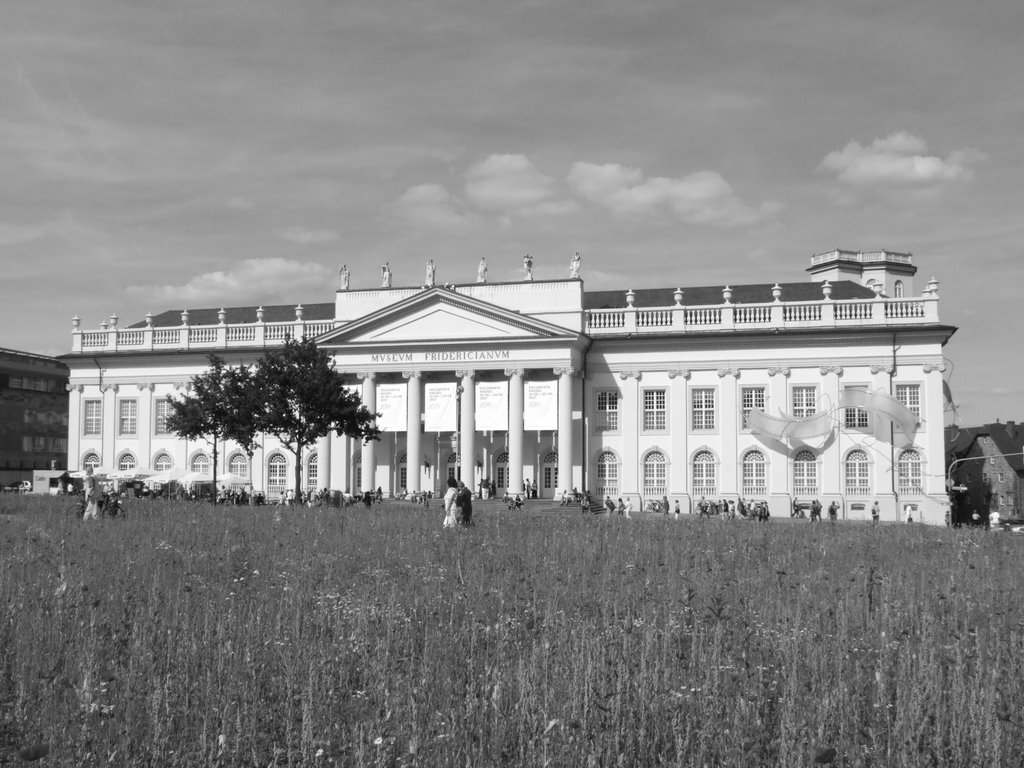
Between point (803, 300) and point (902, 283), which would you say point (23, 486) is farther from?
point (902, 283)

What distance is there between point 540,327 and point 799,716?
53230 mm

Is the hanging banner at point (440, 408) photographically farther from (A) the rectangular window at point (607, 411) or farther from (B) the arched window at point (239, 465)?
(B) the arched window at point (239, 465)

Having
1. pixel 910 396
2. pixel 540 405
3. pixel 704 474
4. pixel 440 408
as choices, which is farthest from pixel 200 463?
pixel 910 396

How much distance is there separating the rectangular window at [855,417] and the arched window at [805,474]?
8.53 ft

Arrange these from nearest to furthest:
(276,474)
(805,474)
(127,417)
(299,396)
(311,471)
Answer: (299,396), (805,474), (311,471), (276,474), (127,417)

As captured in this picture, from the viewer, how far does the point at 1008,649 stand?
950cm

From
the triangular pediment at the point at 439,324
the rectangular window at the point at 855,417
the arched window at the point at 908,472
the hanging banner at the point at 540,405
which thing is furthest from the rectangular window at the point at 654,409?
the arched window at the point at 908,472

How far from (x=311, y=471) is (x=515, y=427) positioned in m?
14.6

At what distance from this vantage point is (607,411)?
62219 mm

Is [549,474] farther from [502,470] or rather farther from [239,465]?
[239,465]

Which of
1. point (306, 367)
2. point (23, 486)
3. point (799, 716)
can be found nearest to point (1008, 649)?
→ point (799, 716)

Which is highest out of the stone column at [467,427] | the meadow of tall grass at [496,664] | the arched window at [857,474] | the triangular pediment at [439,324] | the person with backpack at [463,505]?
the triangular pediment at [439,324]

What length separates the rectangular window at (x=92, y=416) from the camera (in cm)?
7206

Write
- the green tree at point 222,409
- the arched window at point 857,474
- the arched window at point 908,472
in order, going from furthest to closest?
the arched window at point 857,474
the arched window at point 908,472
the green tree at point 222,409
